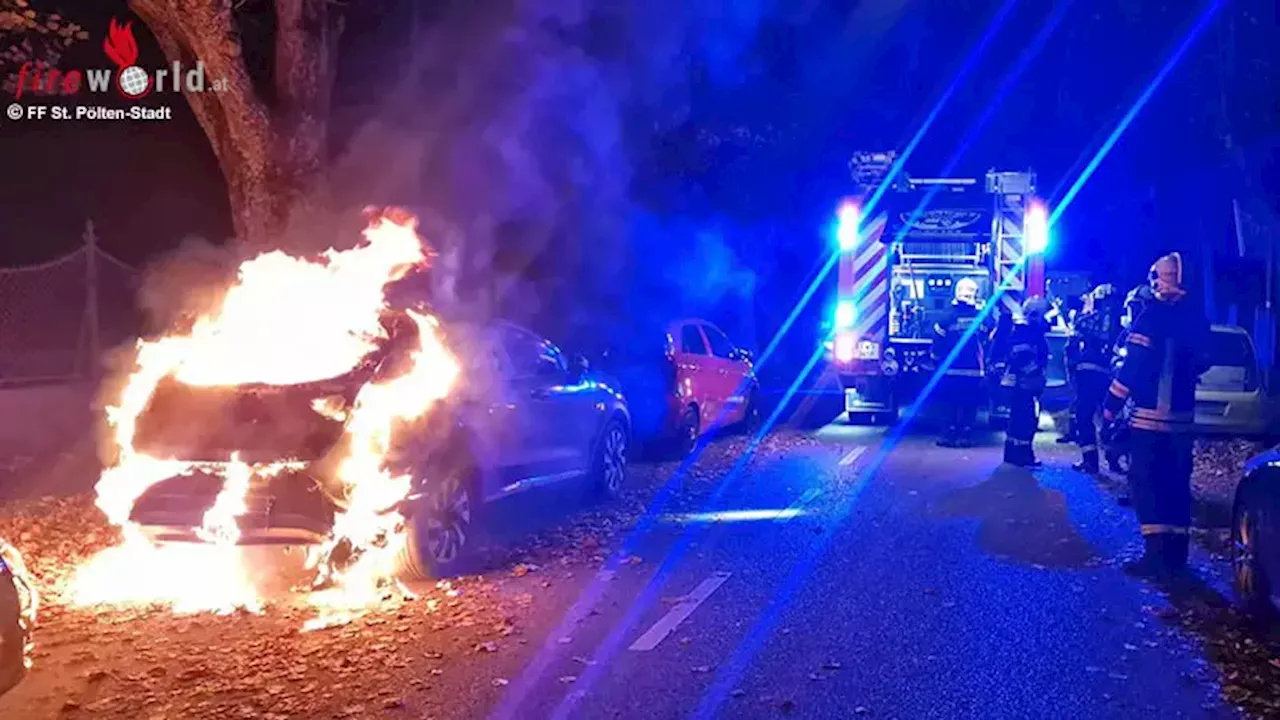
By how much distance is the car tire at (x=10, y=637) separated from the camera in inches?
199

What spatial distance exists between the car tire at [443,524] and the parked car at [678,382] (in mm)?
5239

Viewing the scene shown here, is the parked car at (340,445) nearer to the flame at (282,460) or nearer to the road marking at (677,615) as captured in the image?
the flame at (282,460)

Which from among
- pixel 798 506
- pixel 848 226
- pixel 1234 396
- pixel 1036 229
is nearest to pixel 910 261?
pixel 848 226

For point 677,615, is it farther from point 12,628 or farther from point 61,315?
point 61,315

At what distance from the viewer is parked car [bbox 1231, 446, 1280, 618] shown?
21.1 feet

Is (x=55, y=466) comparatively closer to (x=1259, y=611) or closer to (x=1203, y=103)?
(x=1259, y=611)

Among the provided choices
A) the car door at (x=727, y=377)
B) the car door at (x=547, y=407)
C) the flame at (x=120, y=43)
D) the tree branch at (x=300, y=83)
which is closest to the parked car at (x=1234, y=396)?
the car door at (x=727, y=377)

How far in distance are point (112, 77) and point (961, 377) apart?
39.9 feet

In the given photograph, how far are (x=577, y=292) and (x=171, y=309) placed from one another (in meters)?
5.10

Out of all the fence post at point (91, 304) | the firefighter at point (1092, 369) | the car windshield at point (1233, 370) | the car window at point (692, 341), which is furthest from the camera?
the car window at point (692, 341)

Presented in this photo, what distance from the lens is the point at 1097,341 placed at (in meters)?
12.5

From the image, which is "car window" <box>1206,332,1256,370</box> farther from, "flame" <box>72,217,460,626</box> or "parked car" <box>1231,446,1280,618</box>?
"flame" <box>72,217,460,626</box>

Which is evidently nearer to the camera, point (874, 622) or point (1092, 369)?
point (874, 622)

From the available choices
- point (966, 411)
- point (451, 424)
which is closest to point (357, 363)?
point (451, 424)
